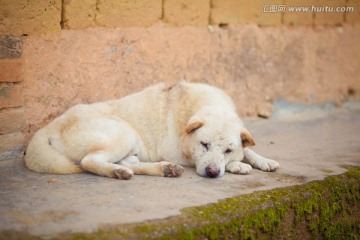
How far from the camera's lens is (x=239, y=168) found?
4.73m

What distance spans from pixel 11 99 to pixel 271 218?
2.58 m

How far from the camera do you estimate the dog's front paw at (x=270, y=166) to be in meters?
4.86

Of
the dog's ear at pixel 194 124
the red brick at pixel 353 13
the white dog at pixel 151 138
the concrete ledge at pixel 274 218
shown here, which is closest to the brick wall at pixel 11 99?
the white dog at pixel 151 138

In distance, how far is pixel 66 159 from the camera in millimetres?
4473

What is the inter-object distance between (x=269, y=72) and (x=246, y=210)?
380 cm

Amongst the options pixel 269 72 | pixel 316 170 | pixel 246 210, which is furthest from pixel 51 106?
pixel 269 72

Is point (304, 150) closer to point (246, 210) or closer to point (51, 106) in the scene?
point (246, 210)

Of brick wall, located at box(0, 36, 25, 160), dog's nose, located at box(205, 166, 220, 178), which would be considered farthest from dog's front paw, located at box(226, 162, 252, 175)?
brick wall, located at box(0, 36, 25, 160)

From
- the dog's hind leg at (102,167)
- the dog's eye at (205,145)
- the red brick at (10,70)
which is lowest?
the dog's hind leg at (102,167)

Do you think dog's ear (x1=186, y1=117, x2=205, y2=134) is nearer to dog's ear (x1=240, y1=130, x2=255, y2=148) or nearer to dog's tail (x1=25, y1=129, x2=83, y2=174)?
dog's ear (x1=240, y1=130, x2=255, y2=148)

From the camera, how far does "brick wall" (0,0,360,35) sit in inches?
188

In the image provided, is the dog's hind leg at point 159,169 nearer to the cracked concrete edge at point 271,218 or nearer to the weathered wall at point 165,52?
the cracked concrete edge at point 271,218

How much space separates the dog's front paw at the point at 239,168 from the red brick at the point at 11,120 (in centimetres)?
201

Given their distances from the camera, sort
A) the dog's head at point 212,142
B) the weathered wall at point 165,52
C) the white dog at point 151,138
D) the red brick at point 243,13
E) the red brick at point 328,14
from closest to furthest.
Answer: the white dog at point 151,138, the dog's head at point 212,142, the weathered wall at point 165,52, the red brick at point 243,13, the red brick at point 328,14
